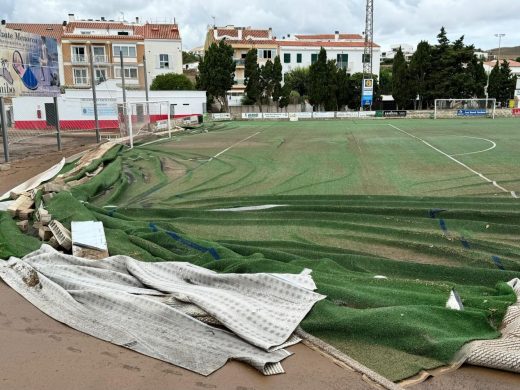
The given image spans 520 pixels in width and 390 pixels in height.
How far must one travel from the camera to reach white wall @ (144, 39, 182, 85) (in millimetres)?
58844

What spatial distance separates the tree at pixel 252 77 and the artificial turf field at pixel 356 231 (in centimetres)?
3961

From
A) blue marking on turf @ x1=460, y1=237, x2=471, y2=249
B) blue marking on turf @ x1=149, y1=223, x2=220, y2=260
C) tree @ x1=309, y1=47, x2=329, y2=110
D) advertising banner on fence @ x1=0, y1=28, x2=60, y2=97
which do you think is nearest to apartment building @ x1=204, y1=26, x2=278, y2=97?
tree @ x1=309, y1=47, x2=329, y2=110

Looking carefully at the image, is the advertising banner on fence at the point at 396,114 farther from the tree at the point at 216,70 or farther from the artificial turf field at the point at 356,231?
the artificial turf field at the point at 356,231

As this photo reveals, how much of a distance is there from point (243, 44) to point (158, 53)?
12.9 meters

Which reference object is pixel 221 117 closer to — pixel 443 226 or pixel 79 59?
pixel 79 59

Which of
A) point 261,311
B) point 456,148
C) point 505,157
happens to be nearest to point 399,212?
point 261,311

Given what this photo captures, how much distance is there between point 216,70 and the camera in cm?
5047

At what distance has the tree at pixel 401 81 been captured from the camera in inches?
2003

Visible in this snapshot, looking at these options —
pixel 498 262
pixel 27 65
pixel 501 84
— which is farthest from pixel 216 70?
pixel 498 262

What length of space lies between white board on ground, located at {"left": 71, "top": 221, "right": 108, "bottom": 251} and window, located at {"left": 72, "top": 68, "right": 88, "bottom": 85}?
179 ft

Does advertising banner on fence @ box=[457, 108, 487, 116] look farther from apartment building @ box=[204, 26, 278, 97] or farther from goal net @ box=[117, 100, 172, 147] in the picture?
apartment building @ box=[204, 26, 278, 97]

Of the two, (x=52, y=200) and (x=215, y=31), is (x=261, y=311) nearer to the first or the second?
(x=52, y=200)

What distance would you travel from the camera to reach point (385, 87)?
70812 millimetres

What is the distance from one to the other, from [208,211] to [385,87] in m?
68.1
